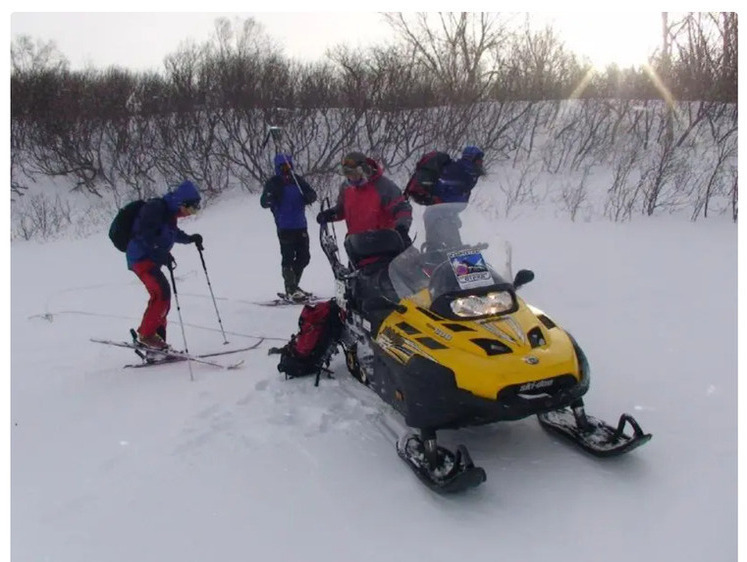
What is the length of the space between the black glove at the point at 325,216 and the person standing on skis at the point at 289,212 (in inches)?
70.7

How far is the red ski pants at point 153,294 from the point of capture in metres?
5.09

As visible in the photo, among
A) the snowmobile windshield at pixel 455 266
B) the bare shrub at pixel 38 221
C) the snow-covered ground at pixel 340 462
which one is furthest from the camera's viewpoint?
the bare shrub at pixel 38 221

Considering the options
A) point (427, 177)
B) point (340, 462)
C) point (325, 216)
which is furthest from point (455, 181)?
point (340, 462)

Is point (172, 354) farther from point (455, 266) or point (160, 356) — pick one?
Answer: point (455, 266)

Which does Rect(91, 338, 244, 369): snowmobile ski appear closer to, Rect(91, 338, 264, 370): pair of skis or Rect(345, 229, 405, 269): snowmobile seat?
Rect(91, 338, 264, 370): pair of skis

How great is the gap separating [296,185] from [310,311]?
2.73 metres

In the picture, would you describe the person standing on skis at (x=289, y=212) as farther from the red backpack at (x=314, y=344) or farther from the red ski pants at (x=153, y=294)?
the red backpack at (x=314, y=344)

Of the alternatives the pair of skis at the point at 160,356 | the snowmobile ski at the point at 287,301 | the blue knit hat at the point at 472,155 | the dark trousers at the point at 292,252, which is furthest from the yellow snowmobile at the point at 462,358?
the dark trousers at the point at 292,252

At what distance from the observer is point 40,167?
17422mm

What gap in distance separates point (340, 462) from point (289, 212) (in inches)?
161

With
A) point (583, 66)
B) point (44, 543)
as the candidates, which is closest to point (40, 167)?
point (583, 66)

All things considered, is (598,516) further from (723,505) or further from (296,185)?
(296,185)

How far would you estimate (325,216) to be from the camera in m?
5.12

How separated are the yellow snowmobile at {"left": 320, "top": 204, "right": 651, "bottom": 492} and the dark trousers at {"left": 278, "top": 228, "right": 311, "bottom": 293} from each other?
10.7ft
